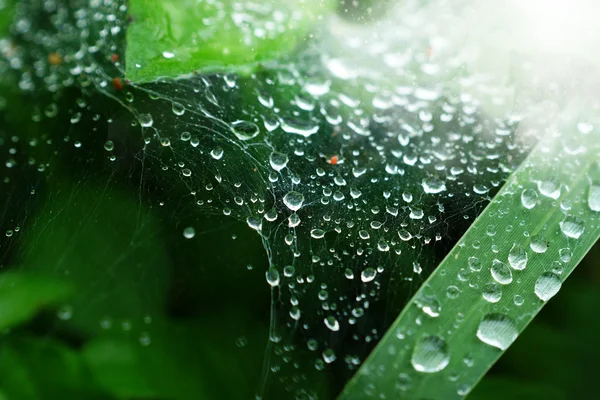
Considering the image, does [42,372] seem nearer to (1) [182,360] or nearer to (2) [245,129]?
(1) [182,360]

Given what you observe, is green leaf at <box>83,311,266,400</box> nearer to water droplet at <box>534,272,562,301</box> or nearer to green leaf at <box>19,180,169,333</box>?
green leaf at <box>19,180,169,333</box>

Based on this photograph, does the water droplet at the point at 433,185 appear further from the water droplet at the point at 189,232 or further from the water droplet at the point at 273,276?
the water droplet at the point at 189,232

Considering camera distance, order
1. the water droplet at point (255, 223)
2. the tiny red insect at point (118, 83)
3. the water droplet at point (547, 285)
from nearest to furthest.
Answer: the water droplet at point (547, 285) → the water droplet at point (255, 223) → the tiny red insect at point (118, 83)

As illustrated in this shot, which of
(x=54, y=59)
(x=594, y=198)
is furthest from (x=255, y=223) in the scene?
(x=54, y=59)

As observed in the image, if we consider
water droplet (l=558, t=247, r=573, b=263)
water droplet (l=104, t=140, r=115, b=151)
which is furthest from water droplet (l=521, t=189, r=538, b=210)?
water droplet (l=104, t=140, r=115, b=151)

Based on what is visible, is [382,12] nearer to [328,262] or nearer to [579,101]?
[579,101]

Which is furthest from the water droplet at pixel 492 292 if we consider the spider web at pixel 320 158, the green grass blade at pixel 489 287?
the spider web at pixel 320 158

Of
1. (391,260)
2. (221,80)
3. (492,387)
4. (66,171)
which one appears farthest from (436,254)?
(66,171)
